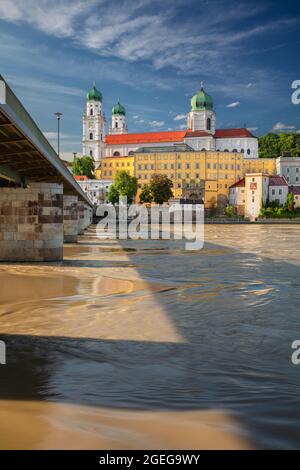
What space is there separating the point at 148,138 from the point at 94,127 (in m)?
22.4

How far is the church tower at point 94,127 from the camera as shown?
166m

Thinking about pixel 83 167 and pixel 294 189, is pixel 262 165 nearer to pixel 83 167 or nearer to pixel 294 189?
pixel 294 189

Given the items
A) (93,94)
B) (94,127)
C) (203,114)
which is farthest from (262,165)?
(93,94)

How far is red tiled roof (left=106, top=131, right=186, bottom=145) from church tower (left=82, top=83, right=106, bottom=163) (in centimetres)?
546

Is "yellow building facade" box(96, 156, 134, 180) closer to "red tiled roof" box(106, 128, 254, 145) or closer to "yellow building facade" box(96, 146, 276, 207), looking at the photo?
"yellow building facade" box(96, 146, 276, 207)

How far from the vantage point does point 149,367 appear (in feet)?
22.9

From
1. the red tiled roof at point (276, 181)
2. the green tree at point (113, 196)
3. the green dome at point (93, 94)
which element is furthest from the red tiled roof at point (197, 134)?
the green tree at point (113, 196)

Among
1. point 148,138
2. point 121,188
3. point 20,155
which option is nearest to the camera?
point 20,155

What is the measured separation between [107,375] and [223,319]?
164 inches

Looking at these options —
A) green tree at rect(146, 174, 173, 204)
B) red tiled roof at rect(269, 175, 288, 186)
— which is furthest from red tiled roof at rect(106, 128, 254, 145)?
green tree at rect(146, 174, 173, 204)

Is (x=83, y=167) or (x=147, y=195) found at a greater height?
(x=83, y=167)

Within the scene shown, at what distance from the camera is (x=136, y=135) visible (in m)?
158

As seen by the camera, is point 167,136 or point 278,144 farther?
point 278,144
